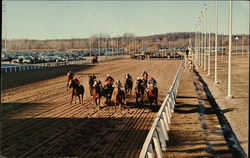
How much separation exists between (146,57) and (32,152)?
2437 inches

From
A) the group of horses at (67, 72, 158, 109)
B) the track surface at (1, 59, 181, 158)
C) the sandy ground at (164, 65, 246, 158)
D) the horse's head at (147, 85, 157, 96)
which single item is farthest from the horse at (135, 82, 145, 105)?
the sandy ground at (164, 65, 246, 158)

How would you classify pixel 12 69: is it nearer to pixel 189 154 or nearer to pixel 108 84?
pixel 108 84

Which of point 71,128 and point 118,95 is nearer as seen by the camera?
point 71,128

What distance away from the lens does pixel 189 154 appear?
668 cm

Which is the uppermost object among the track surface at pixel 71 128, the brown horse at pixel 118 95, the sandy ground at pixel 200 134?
the brown horse at pixel 118 95

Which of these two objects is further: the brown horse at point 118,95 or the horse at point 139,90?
the horse at point 139,90

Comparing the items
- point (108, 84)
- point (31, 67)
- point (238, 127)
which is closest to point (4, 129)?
point (108, 84)

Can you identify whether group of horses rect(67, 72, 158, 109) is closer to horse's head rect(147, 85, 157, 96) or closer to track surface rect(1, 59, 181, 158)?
horse's head rect(147, 85, 157, 96)

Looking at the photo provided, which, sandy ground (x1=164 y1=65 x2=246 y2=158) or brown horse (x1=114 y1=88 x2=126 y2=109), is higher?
brown horse (x1=114 y1=88 x2=126 y2=109)

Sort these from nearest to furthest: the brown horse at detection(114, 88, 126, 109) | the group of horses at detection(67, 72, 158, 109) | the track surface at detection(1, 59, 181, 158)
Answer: the track surface at detection(1, 59, 181, 158)
the brown horse at detection(114, 88, 126, 109)
the group of horses at detection(67, 72, 158, 109)

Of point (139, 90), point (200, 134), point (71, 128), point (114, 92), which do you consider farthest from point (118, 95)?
point (200, 134)

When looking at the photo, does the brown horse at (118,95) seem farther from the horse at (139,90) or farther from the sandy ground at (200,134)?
the sandy ground at (200,134)

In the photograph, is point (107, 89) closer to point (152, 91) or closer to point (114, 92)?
point (114, 92)

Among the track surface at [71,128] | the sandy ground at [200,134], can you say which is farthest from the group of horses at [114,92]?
the sandy ground at [200,134]
